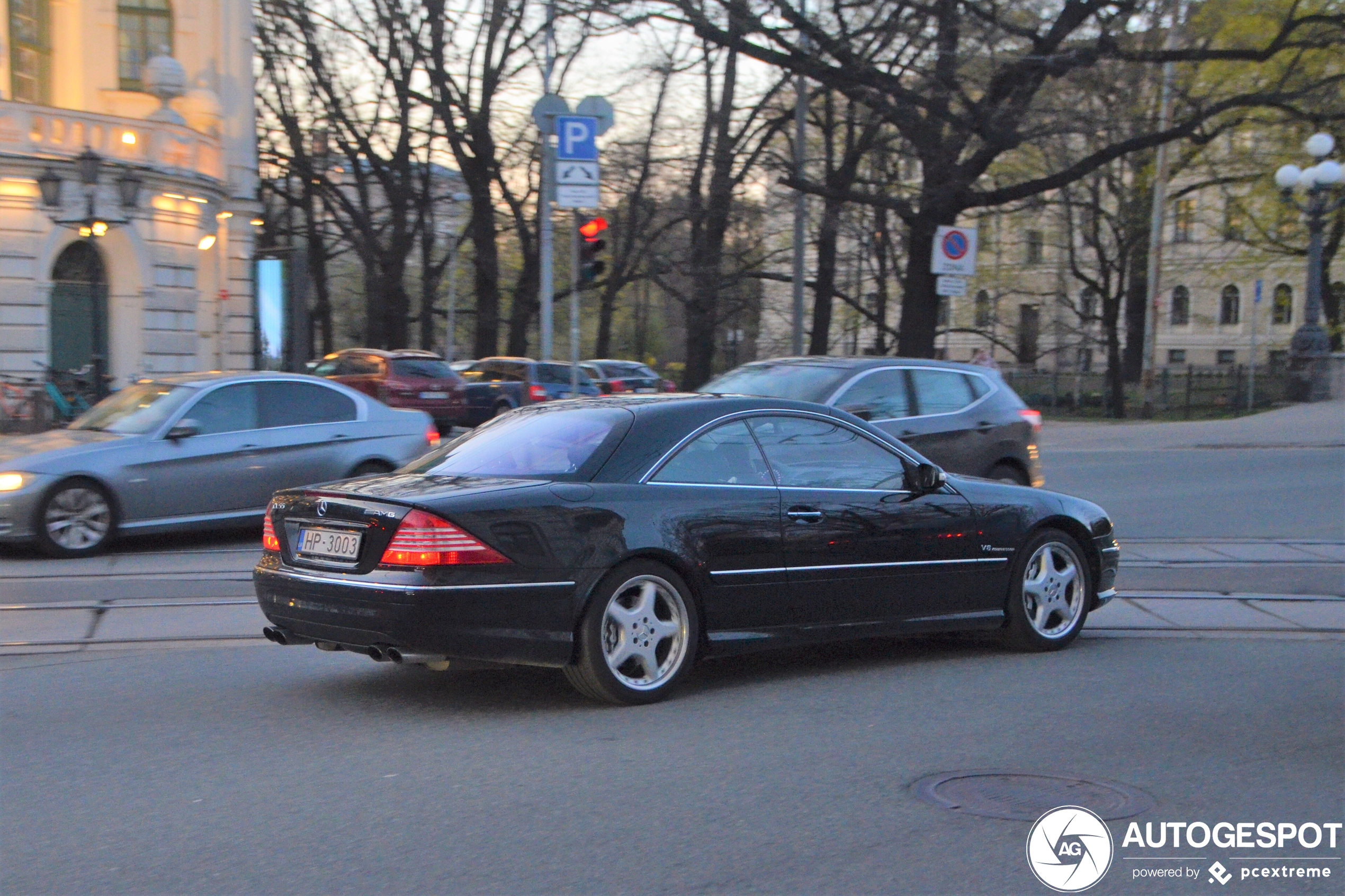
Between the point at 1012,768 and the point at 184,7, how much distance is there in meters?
28.1

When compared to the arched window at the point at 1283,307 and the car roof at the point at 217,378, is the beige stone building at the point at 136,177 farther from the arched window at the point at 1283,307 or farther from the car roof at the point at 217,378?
the arched window at the point at 1283,307

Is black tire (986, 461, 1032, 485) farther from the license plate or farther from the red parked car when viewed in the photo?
the red parked car

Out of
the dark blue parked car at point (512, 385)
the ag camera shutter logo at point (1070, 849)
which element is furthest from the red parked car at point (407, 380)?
the ag camera shutter logo at point (1070, 849)

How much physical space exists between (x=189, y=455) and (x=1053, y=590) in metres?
7.05

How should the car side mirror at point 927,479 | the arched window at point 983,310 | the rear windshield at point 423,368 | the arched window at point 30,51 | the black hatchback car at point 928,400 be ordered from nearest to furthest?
1. the car side mirror at point 927,479
2. the black hatchback car at point 928,400
3. the arched window at point 30,51
4. the rear windshield at point 423,368
5. the arched window at point 983,310

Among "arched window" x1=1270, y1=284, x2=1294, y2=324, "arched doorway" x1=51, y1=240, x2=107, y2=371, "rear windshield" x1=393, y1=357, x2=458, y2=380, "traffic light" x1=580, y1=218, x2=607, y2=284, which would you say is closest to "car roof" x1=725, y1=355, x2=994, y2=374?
"traffic light" x1=580, y1=218, x2=607, y2=284

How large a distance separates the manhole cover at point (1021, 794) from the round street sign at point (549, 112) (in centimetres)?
1264

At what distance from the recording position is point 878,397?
12.2m

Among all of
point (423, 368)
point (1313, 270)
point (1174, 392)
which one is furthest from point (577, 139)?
point (1174, 392)

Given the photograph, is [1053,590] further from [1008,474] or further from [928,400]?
[1008,474]

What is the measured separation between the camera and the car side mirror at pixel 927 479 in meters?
7.32

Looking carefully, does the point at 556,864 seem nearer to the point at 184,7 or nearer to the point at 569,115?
the point at 569,115

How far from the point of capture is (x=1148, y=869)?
4.41 m

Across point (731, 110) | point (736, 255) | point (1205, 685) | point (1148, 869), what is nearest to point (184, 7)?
point (731, 110)
